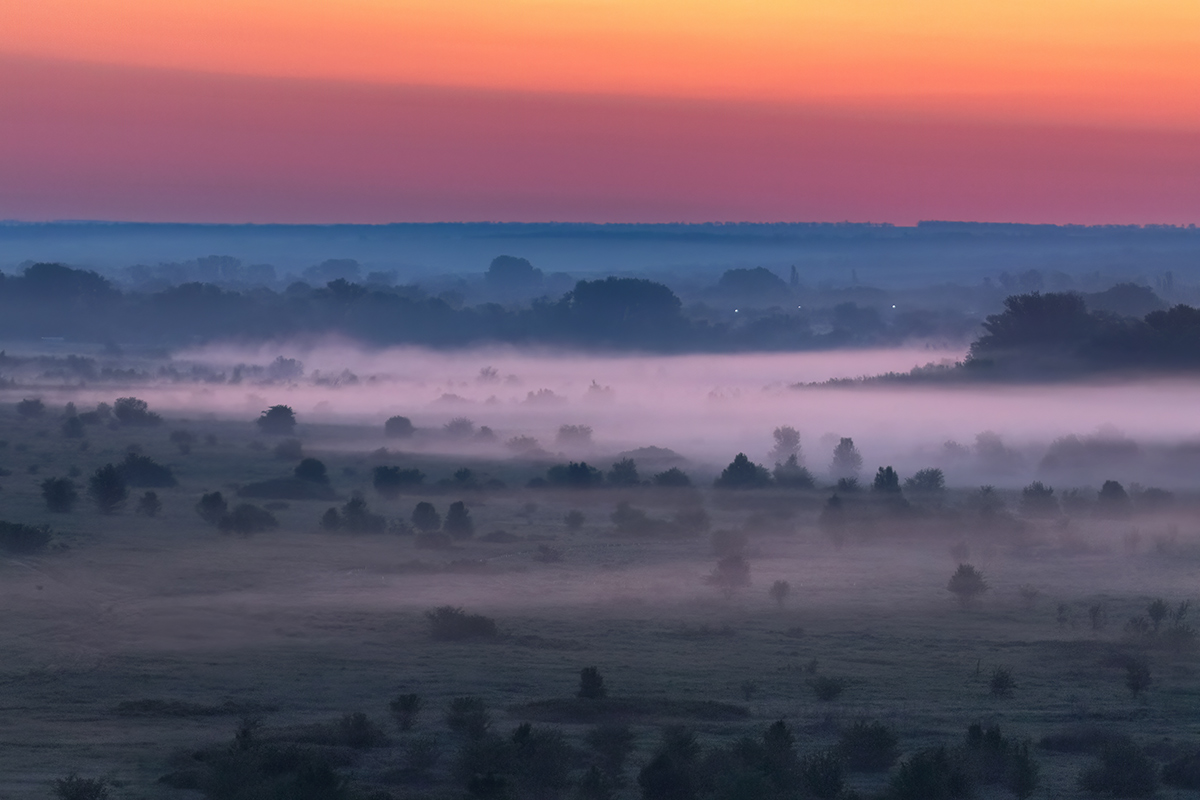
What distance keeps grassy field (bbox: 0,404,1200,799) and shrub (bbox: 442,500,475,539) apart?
0.43m

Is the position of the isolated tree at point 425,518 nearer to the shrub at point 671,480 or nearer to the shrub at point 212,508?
the shrub at point 212,508

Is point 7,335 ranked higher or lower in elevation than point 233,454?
higher

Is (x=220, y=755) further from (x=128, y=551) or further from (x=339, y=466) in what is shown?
(x=339, y=466)

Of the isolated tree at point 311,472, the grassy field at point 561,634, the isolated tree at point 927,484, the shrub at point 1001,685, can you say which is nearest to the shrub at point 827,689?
the grassy field at point 561,634

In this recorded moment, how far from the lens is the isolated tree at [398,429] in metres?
71.1

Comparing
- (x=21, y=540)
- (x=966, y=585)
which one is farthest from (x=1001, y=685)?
(x=21, y=540)

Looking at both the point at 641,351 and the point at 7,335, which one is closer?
the point at 641,351

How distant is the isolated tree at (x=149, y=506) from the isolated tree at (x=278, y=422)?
2736 cm

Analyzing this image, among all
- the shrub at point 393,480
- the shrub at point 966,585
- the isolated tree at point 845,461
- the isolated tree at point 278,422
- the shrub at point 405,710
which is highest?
the isolated tree at point 278,422

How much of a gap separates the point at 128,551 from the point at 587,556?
36.3ft

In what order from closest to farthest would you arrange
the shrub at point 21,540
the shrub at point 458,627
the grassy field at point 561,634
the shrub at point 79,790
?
the shrub at point 79,790 → the grassy field at point 561,634 → the shrub at point 458,627 → the shrub at point 21,540

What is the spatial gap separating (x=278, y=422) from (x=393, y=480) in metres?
22.2

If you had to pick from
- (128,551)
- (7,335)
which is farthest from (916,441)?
(7,335)

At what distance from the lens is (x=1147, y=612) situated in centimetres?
3134
